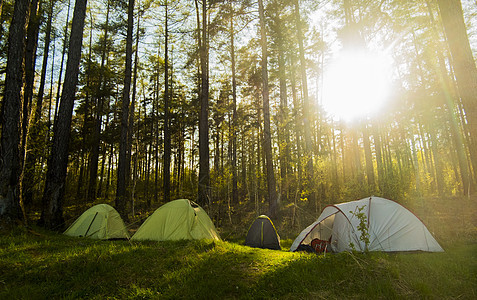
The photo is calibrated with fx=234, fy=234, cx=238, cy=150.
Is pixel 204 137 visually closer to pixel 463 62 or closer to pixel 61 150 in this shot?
pixel 61 150

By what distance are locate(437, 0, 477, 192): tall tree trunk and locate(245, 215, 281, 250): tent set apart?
5.75 metres

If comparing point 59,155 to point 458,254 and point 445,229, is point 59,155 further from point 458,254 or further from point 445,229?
point 445,229

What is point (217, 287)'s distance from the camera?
3.96 meters

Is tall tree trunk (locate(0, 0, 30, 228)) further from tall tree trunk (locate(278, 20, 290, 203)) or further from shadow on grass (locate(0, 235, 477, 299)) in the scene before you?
tall tree trunk (locate(278, 20, 290, 203))

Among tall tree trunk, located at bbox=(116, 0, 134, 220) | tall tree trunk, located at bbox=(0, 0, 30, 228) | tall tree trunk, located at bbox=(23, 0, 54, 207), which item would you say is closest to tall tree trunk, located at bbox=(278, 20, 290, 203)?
tall tree trunk, located at bbox=(116, 0, 134, 220)

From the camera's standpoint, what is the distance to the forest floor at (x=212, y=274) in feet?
12.4

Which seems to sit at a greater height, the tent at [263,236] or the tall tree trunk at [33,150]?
the tall tree trunk at [33,150]

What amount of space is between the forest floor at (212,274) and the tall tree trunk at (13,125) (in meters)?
1.25

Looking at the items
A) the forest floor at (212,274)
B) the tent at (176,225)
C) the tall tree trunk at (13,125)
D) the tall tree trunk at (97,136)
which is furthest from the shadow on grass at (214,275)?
the tall tree trunk at (97,136)

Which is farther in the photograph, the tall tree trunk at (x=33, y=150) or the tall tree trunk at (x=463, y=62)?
the tall tree trunk at (x=33, y=150)

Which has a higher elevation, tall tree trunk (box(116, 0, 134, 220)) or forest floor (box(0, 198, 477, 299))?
tall tree trunk (box(116, 0, 134, 220))

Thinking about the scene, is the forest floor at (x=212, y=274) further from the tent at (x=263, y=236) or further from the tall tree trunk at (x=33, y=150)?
the tall tree trunk at (x=33, y=150)

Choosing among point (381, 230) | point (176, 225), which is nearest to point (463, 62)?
point (381, 230)

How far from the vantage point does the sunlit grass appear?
3775 mm
